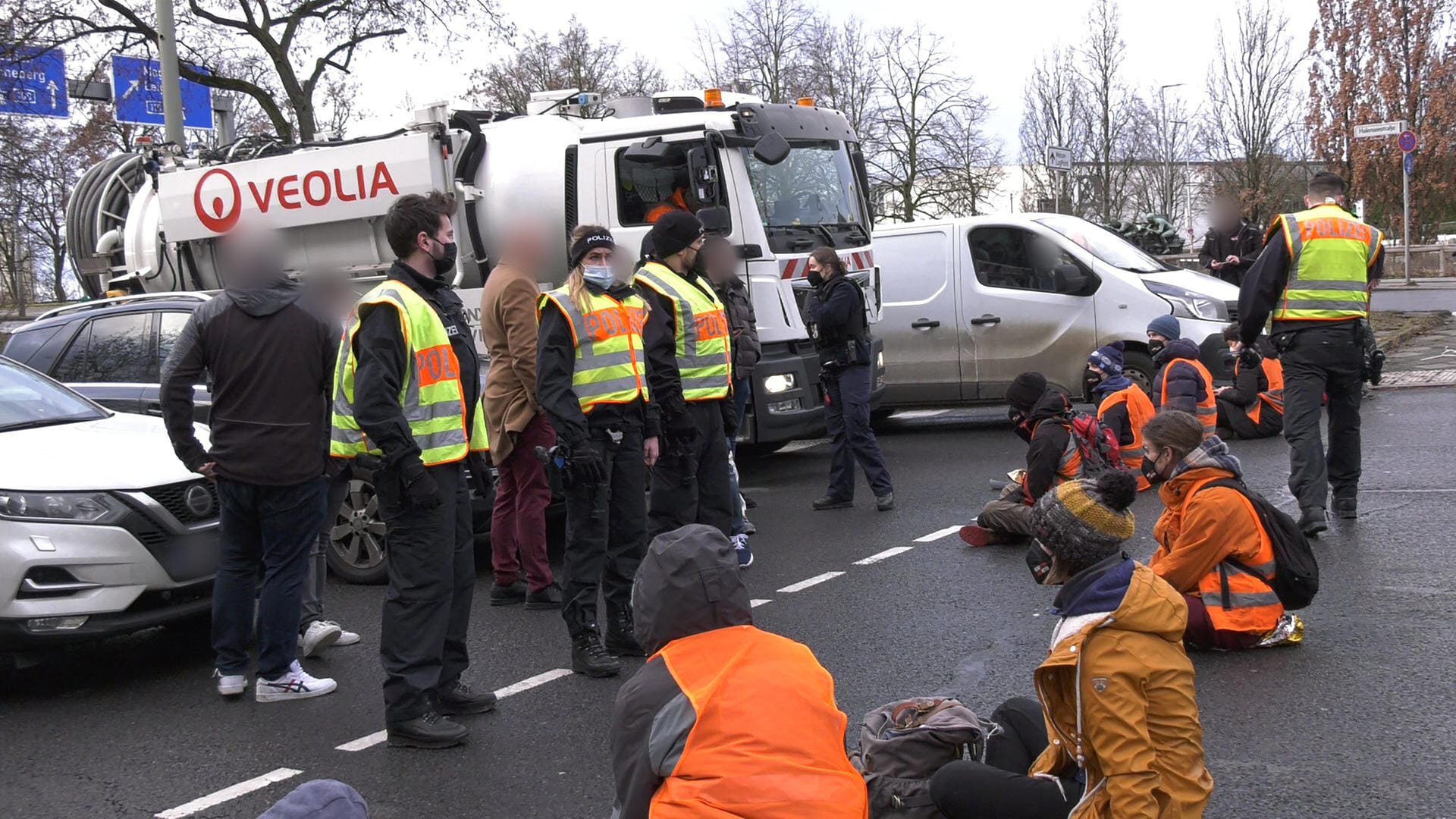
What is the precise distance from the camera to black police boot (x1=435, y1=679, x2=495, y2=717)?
520 cm

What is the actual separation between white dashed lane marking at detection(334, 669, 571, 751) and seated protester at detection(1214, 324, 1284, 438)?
6984 mm

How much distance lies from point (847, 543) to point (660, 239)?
252cm

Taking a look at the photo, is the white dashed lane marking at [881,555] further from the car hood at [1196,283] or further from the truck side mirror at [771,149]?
the car hood at [1196,283]

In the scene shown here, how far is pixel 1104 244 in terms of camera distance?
484 inches

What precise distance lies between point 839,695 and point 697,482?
163cm

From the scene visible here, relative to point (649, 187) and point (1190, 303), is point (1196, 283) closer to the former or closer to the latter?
point (1190, 303)

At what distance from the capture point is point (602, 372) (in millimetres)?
5742

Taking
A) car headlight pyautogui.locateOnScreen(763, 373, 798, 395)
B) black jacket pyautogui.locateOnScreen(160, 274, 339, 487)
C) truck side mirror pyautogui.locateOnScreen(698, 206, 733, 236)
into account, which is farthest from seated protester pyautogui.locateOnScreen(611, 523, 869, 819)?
car headlight pyautogui.locateOnScreen(763, 373, 798, 395)

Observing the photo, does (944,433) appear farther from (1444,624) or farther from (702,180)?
(1444,624)

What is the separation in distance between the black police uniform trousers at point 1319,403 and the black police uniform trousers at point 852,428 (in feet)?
8.67

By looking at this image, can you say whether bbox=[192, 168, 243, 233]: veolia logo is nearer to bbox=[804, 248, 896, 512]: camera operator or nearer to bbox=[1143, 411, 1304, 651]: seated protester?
bbox=[804, 248, 896, 512]: camera operator

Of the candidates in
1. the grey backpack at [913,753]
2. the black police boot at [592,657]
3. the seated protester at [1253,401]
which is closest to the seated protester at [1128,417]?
the seated protester at [1253,401]

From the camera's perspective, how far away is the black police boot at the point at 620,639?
5938mm

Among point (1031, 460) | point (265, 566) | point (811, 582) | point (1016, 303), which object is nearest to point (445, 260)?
point (265, 566)
